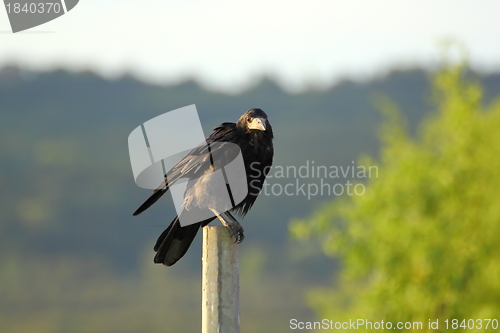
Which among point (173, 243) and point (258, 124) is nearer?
point (173, 243)

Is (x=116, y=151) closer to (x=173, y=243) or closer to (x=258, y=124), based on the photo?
(x=258, y=124)

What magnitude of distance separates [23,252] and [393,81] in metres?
64.7

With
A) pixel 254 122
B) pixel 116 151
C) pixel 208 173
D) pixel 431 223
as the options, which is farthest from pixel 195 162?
pixel 116 151

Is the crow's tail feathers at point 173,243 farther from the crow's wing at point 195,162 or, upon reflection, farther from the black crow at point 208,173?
the crow's wing at point 195,162

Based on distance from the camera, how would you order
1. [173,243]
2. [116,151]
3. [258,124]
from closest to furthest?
[173,243], [258,124], [116,151]

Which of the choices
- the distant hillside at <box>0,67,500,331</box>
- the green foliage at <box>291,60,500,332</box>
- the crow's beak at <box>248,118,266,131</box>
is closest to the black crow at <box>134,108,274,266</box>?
the crow's beak at <box>248,118,266,131</box>

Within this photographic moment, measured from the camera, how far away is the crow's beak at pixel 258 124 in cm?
650

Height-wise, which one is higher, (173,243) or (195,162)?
(195,162)

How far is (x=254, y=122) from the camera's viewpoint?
660cm

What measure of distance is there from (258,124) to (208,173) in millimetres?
782

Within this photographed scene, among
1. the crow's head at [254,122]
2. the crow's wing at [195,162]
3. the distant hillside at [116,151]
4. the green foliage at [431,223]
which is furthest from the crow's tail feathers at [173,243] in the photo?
the distant hillside at [116,151]

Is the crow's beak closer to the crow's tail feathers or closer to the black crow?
the black crow

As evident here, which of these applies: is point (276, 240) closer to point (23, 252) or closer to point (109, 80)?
point (23, 252)

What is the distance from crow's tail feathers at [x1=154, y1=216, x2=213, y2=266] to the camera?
621cm
